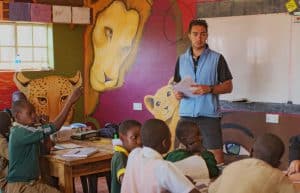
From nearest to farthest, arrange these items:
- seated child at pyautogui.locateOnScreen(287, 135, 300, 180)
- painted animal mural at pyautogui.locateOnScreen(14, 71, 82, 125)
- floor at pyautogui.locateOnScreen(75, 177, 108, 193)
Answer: seated child at pyautogui.locateOnScreen(287, 135, 300, 180) → floor at pyautogui.locateOnScreen(75, 177, 108, 193) → painted animal mural at pyautogui.locateOnScreen(14, 71, 82, 125)

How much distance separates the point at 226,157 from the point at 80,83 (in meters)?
2.90

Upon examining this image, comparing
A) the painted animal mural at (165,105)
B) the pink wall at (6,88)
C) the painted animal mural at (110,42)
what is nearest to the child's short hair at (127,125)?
the painted animal mural at (165,105)

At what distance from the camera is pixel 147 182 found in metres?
2.41

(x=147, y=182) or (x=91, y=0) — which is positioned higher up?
(x=91, y=0)

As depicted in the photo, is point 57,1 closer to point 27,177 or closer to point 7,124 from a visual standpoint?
point 7,124

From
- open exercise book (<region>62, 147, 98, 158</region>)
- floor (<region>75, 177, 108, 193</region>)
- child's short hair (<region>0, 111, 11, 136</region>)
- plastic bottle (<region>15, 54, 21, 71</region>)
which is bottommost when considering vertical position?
floor (<region>75, 177, 108, 193</region>)

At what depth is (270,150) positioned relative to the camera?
225cm

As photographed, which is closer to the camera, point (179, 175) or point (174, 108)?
point (179, 175)

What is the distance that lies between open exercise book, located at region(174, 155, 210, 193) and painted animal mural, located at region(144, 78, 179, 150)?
3.53 metres

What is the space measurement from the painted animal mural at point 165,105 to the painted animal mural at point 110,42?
666 millimetres

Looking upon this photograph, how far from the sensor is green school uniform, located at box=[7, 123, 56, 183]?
3689mm

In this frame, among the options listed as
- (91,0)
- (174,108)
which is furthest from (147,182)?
(91,0)

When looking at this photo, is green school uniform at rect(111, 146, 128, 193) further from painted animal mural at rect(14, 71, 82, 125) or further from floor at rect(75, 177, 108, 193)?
painted animal mural at rect(14, 71, 82, 125)

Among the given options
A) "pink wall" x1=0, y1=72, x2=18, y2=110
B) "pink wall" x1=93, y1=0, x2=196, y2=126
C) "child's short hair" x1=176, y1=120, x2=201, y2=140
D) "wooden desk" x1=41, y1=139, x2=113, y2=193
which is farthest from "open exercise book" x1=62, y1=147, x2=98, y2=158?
"pink wall" x1=0, y1=72, x2=18, y2=110
